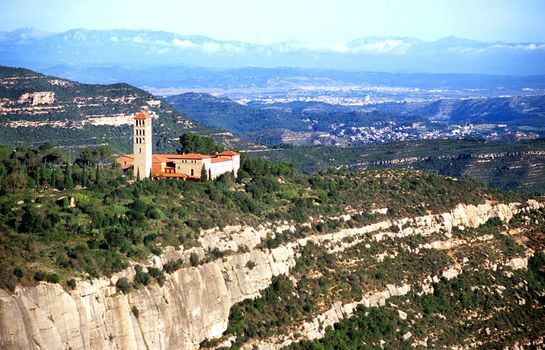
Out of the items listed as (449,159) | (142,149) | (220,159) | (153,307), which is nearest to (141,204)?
(153,307)

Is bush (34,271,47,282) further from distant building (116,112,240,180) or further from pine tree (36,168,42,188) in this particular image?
distant building (116,112,240,180)

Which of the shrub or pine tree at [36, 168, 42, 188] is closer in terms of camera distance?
the shrub

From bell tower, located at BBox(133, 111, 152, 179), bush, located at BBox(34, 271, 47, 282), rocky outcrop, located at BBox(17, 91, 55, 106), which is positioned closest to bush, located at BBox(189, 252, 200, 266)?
bush, located at BBox(34, 271, 47, 282)

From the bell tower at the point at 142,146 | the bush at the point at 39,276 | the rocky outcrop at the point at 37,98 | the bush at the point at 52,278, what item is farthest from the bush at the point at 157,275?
the rocky outcrop at the point at 37,98

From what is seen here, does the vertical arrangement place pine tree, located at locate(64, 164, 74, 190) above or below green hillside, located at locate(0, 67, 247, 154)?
above

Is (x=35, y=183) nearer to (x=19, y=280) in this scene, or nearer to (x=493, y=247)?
(x=19, y=280)

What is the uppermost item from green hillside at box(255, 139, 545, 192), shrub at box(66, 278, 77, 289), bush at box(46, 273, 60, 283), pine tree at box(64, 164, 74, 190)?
pine tree at box(64, 164, 74, 190)

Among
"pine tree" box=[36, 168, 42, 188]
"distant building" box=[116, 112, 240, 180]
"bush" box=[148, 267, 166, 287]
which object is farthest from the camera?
"distant building" box=[116, 112, 240, 180]

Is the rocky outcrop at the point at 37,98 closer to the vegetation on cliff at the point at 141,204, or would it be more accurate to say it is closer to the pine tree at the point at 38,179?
the vegetation on cliff at the point at 141,204
